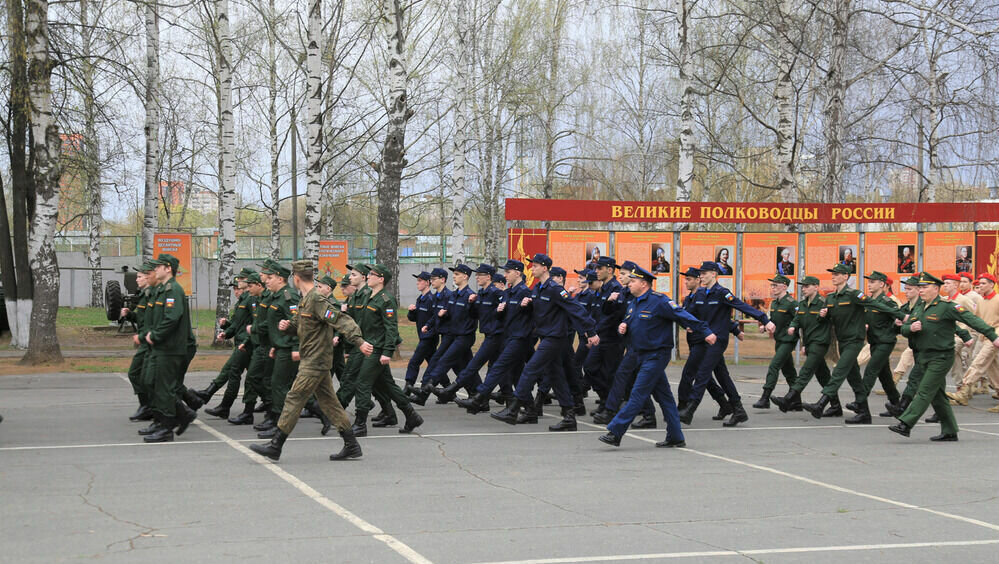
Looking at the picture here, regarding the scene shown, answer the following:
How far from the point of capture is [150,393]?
33.2ft

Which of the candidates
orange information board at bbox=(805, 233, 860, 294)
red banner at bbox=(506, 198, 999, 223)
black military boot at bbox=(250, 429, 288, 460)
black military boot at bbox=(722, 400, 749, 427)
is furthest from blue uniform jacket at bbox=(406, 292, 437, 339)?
orange information board at bbox=(805, 233, 860, 294)

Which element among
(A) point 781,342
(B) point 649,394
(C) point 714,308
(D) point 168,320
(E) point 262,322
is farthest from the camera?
(A) point 781,342

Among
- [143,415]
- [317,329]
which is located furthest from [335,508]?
[143,415]

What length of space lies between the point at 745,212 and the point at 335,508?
1547cm

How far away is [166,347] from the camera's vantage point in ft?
32.8

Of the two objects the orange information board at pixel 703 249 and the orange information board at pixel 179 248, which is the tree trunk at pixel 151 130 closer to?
the orange information board at pixel 179 248

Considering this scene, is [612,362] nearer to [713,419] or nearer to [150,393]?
[713,419]

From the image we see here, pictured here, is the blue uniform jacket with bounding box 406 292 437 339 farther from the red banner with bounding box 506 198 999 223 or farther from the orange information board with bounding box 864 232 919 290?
the orange information board with bounding box 864 232 919 290

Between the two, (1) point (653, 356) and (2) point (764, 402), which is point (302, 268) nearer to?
(1) point (653, 356)

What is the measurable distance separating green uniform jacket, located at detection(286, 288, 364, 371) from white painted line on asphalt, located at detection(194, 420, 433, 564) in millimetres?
1005

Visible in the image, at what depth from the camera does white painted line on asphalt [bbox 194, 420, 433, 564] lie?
5.93 meters

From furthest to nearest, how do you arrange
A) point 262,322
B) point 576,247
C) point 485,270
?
point 576,247 → point 485,270 → point 262,322

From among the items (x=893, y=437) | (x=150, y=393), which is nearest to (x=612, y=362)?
(x=893, y=437)

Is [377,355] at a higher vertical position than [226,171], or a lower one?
lower
